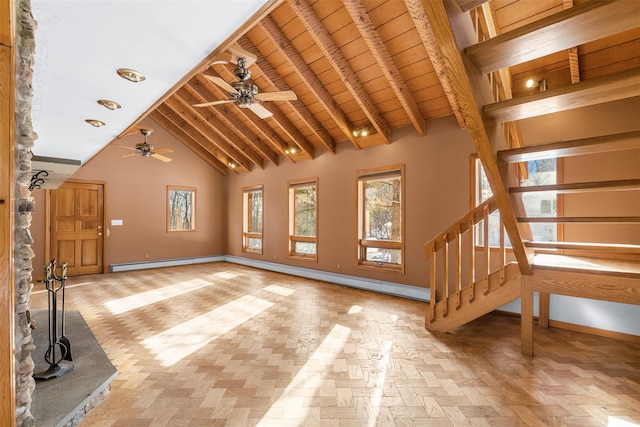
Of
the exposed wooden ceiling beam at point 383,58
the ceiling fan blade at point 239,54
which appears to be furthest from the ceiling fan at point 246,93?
the exposed wooden ceiling beam at point 383,58

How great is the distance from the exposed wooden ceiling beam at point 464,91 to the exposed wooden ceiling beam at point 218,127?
5.29m

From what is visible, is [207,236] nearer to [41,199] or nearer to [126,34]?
[41,199]

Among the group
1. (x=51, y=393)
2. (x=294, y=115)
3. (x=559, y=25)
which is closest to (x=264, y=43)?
(x=294, y=115)

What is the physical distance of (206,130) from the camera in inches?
284

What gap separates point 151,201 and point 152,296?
11.4ft

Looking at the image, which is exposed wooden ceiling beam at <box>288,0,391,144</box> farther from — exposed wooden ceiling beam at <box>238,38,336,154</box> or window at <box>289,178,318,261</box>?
window at <box>289,178,318,261</box>

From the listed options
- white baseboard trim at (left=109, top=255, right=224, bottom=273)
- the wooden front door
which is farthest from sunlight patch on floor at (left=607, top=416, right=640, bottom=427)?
the wooden front door

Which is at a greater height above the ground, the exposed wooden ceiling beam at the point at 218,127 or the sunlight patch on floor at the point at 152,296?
the exposed wooden ceiling beam at the point at 218,127

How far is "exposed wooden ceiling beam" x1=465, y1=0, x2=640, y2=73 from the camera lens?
100 cm

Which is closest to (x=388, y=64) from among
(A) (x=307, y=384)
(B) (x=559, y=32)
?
(B) (x=559, y=32)

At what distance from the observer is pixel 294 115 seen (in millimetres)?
5727

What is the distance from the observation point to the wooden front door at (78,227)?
21.1 ft

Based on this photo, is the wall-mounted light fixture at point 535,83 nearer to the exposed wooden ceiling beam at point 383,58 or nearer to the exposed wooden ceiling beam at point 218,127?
the exposed wooden ceiling beam at point 383,58

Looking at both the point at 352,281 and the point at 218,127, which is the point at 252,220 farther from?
the point at 352,281
